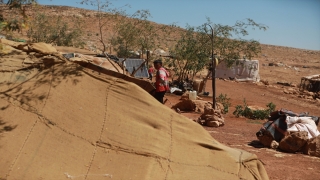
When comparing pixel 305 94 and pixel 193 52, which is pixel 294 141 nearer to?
pixel 193 52

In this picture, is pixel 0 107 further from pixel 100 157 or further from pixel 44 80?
pixel 100 157

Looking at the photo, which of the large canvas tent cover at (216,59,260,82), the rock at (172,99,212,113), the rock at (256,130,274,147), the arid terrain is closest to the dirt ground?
the arid terrain

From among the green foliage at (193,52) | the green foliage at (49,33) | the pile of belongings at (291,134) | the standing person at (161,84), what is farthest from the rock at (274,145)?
the green foliage at (49,33)

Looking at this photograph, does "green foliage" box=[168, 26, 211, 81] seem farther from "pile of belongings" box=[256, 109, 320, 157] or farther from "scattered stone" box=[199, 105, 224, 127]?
"pile of belongings" box=[256, 109, 320, 157]

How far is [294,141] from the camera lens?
7266 mm

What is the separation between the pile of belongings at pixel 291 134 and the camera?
284 inches

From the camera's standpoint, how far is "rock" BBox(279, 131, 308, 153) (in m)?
7.21

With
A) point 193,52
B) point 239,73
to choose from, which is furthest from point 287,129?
point 239,73

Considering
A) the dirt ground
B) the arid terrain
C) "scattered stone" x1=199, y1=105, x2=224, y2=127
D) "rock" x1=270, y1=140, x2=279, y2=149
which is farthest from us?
"scattered stone" x1=199, y1=105, x2=224, y2=127

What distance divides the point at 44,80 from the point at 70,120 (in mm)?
743

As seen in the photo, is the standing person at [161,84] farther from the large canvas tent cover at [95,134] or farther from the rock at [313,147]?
the rock at [313,147]

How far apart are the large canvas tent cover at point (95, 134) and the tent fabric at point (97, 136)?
0.4 inches

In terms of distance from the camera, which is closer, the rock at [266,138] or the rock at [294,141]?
the rock at [294,141]

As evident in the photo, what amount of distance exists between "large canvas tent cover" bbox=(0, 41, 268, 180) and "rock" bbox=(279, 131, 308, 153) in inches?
112
